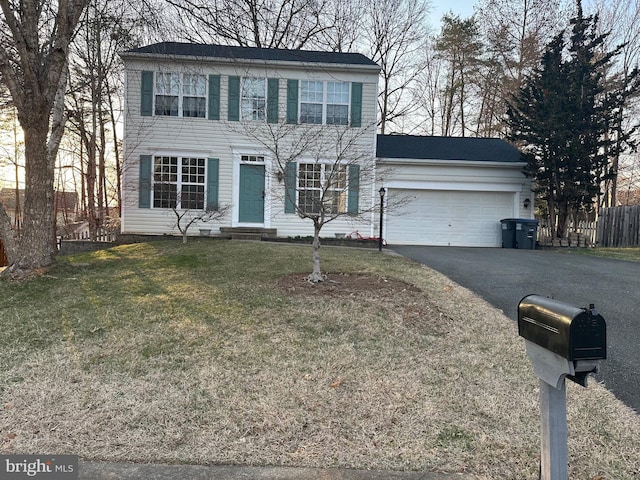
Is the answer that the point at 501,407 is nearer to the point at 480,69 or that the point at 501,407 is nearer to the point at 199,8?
the point at 199,8

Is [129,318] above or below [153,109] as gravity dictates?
below

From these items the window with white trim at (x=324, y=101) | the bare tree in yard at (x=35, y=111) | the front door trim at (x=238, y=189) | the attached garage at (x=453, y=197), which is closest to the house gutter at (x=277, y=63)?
the window with white trim at (x=324, y=101)

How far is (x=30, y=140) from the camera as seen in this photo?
7.03 meters

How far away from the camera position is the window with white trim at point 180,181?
1313 centimetres

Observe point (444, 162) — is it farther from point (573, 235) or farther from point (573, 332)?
point (573, 332)

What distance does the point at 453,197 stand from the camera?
14.3m

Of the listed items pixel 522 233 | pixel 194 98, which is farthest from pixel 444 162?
pixel 194 98

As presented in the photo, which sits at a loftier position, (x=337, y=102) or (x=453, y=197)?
(x=337, y=102)

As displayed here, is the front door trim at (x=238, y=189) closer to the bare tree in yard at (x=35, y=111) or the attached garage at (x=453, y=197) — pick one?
the attached garage at (x=453, y=197)

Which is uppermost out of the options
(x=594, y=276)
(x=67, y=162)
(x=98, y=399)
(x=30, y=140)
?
(x=67, y=162)

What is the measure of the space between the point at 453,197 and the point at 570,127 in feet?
13.8

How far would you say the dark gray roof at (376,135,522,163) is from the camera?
46.9 feet

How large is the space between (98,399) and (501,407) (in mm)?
2885

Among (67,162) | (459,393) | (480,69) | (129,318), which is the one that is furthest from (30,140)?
(480,69)
